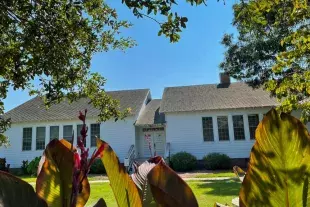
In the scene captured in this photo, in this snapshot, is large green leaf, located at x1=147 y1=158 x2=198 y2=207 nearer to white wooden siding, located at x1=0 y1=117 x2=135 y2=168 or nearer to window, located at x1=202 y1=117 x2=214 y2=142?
window, located at x1=202 y1=117 x2=214 y2=142

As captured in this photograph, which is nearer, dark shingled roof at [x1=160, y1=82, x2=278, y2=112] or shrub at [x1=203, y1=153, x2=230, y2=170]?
shrub at [x1=203, y1=153, x2=230, y2=170]

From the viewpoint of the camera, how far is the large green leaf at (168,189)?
773 mm

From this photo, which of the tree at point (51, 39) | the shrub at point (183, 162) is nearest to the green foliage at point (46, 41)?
the tree at point (51, 39)

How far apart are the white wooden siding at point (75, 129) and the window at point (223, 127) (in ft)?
23.2

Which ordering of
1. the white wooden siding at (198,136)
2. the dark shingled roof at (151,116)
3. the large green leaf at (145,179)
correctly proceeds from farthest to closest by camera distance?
the dark shingled roof at (151,116), the white wooden siding at (198,136), the large green leaf at (145,179)

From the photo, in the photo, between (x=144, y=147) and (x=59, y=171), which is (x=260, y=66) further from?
(x=59, y=171)

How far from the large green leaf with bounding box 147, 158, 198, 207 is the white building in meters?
21.0

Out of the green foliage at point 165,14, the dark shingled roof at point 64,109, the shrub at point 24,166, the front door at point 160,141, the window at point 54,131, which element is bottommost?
the shrub at point 24,166

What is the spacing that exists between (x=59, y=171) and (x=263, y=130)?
644 mm

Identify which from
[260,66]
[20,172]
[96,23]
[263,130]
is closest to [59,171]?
[263,130]

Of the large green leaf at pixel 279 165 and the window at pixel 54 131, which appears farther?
the window at pixel 54 131

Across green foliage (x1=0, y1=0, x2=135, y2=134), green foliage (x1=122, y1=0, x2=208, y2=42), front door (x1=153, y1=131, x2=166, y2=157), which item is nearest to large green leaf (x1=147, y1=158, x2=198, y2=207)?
green foliage (x1=122, y1=0, x2=208, y2=42)

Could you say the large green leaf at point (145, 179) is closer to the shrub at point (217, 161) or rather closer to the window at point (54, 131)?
the shrub at point (217, 161)

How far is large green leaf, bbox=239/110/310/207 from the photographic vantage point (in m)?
0.67
